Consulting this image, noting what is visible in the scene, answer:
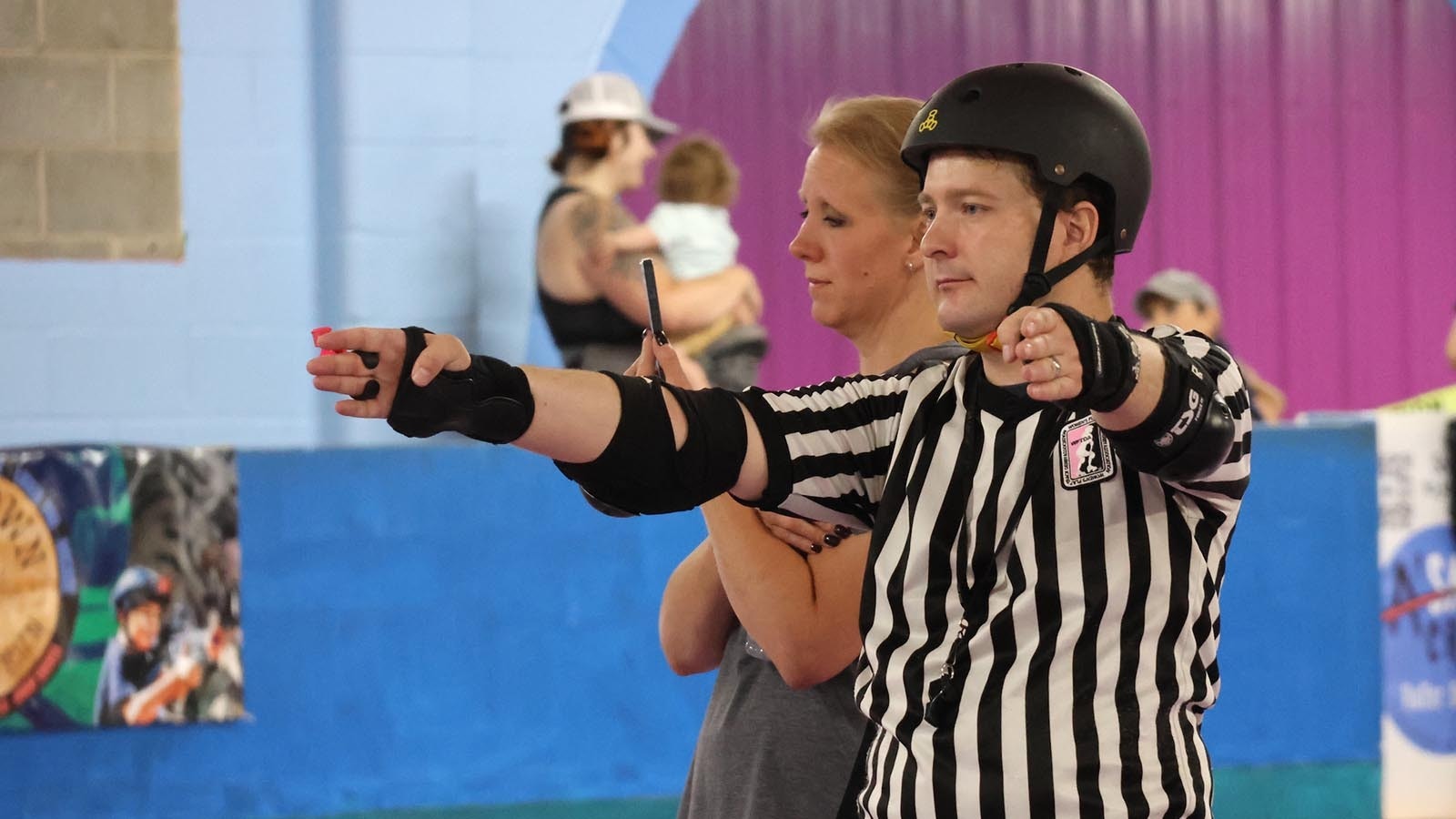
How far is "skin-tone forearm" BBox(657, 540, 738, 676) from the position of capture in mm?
1834

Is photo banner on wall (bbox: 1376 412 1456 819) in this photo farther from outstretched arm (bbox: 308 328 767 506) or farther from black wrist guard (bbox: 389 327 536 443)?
black wrist guard (bbox: 389 327 536 443)

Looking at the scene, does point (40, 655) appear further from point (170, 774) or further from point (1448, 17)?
point (1448, 17)

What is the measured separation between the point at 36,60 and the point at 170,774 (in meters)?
2.93

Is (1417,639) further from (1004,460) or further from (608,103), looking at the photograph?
(1004,460)

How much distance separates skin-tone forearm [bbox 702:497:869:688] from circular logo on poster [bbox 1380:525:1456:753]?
2.72 metres

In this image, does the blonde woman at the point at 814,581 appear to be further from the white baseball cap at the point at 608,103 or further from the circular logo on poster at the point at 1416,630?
the white baseball cap at the point at 608,103

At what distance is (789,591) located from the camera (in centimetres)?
168

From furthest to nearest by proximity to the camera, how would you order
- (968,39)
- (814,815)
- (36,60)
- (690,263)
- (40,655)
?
(968,39)
(36,60)
(690,263)
(40,655)
(814,815)

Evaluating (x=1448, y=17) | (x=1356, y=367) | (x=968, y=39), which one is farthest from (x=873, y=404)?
(x=1448, y=17)

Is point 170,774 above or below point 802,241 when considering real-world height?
below

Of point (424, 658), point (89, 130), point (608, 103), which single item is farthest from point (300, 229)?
point (424, 658)

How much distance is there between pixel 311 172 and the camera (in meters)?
5.73

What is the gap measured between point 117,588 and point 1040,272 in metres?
2.64

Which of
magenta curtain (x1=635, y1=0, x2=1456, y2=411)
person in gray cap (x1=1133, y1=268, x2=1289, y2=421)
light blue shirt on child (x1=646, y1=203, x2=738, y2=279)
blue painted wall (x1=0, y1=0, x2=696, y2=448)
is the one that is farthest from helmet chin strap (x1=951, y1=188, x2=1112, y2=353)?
magenta curtain (x1=635, y1=0, x2=1456, y2=411)
